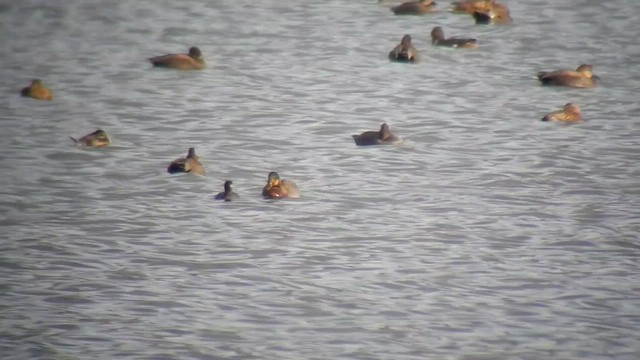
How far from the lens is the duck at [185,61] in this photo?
20562 millimetres

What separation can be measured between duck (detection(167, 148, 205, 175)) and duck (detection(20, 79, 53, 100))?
3.74 metres

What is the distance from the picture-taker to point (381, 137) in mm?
16781

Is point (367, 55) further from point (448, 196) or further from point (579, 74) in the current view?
point (448, 196)

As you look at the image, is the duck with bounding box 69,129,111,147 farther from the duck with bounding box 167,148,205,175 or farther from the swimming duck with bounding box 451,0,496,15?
the swimming duck with bounding box 451,0,496,15

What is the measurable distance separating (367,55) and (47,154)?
21.5ft

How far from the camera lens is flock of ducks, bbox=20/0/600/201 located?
48.3 ft

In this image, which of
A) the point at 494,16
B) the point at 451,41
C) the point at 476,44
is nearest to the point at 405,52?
the point at 451,41

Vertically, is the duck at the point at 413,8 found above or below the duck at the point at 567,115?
above

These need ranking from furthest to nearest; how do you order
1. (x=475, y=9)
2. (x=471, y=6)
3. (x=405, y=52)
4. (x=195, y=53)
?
1. (x=471, y=6)
2. (x=475, y=9)
3. (x=405, y=52)
4. (x=195, y=53)

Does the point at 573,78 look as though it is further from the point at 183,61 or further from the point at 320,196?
the point at 320,196

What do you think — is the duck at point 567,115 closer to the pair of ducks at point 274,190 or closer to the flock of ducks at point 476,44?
the flock of ducks at point 476,44

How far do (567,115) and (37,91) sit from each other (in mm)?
6248

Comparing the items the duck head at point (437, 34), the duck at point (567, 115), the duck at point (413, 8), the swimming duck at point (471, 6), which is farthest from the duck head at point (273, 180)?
the duck at point (413, 8)

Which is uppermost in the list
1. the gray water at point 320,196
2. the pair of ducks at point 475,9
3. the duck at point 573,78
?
the pair of ducks at point 475,9
